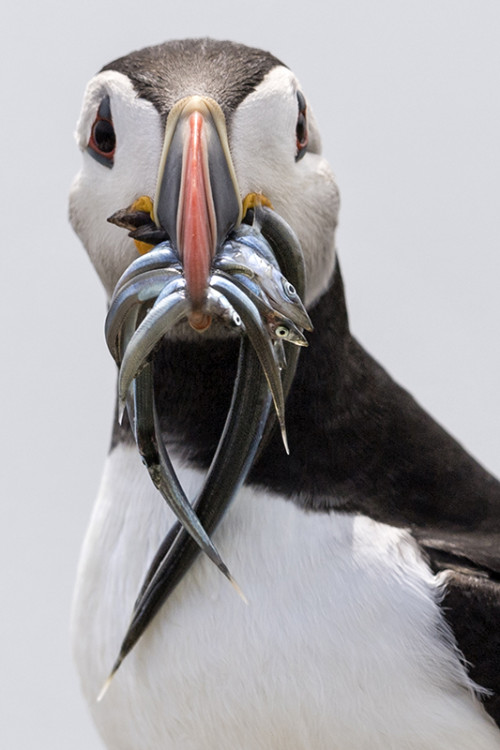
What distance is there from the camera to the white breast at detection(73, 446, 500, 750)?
10.4 feet

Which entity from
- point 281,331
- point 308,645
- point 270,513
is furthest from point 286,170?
point 308,645

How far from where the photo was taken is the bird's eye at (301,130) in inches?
121

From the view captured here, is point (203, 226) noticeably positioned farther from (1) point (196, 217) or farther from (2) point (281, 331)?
(2) point (281, 331)

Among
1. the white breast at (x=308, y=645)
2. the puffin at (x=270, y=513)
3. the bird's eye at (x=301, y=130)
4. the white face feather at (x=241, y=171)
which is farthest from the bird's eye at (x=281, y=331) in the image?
the white breast at (x=308, y=645)

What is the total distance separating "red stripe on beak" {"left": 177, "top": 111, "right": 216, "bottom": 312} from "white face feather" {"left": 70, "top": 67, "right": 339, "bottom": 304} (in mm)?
175

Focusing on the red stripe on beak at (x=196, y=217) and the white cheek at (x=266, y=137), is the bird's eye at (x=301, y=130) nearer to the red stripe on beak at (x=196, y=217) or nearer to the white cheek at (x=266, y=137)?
the white cheek at (x=266, y=137)

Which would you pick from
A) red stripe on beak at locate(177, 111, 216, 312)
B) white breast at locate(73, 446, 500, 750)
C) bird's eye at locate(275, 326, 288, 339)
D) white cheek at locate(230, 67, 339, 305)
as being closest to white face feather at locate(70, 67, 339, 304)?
white cheek at locate(230, 67, 339, 305)

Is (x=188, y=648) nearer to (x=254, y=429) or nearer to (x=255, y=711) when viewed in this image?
(x=255, y=711)

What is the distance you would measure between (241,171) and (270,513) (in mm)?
843

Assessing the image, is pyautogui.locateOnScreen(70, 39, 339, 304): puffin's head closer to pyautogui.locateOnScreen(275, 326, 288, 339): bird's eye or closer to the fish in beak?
the fish in beak

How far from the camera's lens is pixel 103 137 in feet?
10.0

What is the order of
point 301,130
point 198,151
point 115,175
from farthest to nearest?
1. point 301,130
2. point 115,175
3. point 198,151

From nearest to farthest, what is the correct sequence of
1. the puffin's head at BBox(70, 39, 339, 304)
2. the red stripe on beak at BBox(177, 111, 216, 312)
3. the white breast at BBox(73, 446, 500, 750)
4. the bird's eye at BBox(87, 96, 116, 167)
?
the red stripe on beak at BBox(177, 111, 216, 312) < the puffin's head at BBox(70, 39, 339, 304) < the bird's eye at BBox(87, 96, 116, 167) < the white breast at BBox(73, 446, 500, 750)

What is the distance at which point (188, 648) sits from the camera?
3.24m
